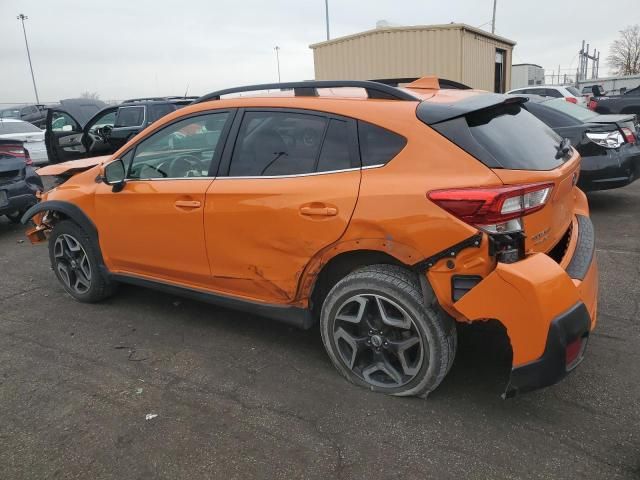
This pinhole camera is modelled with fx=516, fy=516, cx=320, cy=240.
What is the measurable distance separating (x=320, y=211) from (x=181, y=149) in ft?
4.68

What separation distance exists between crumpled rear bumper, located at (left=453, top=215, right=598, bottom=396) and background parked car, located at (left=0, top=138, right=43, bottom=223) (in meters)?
6.28

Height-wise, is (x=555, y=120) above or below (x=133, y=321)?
above

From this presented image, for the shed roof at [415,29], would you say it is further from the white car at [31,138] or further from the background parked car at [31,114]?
the background parked car at [31,114]

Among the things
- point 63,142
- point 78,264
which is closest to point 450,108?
point 78,264

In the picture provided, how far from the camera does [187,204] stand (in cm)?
334

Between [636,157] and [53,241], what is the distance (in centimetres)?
649

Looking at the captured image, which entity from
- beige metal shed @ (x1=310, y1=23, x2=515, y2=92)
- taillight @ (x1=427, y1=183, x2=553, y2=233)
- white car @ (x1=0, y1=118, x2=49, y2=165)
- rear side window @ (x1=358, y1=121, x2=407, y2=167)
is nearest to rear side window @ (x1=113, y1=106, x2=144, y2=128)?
white car @ (x1=0, y1=118, x2=49, y2=165)

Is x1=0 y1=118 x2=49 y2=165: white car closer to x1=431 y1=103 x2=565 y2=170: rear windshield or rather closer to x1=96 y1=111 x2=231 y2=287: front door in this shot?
x1=96 y1=111 x2=231 y2=287: front door

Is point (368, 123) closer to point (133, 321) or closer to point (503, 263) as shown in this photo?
point (503, 263)

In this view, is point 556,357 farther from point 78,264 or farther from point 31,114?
Answer: point 31,114

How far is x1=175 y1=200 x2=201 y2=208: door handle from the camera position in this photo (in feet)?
10.8

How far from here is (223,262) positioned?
10.7 feet

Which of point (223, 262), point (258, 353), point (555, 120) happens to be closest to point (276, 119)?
point (223, 262)

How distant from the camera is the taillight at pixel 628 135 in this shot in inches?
251
